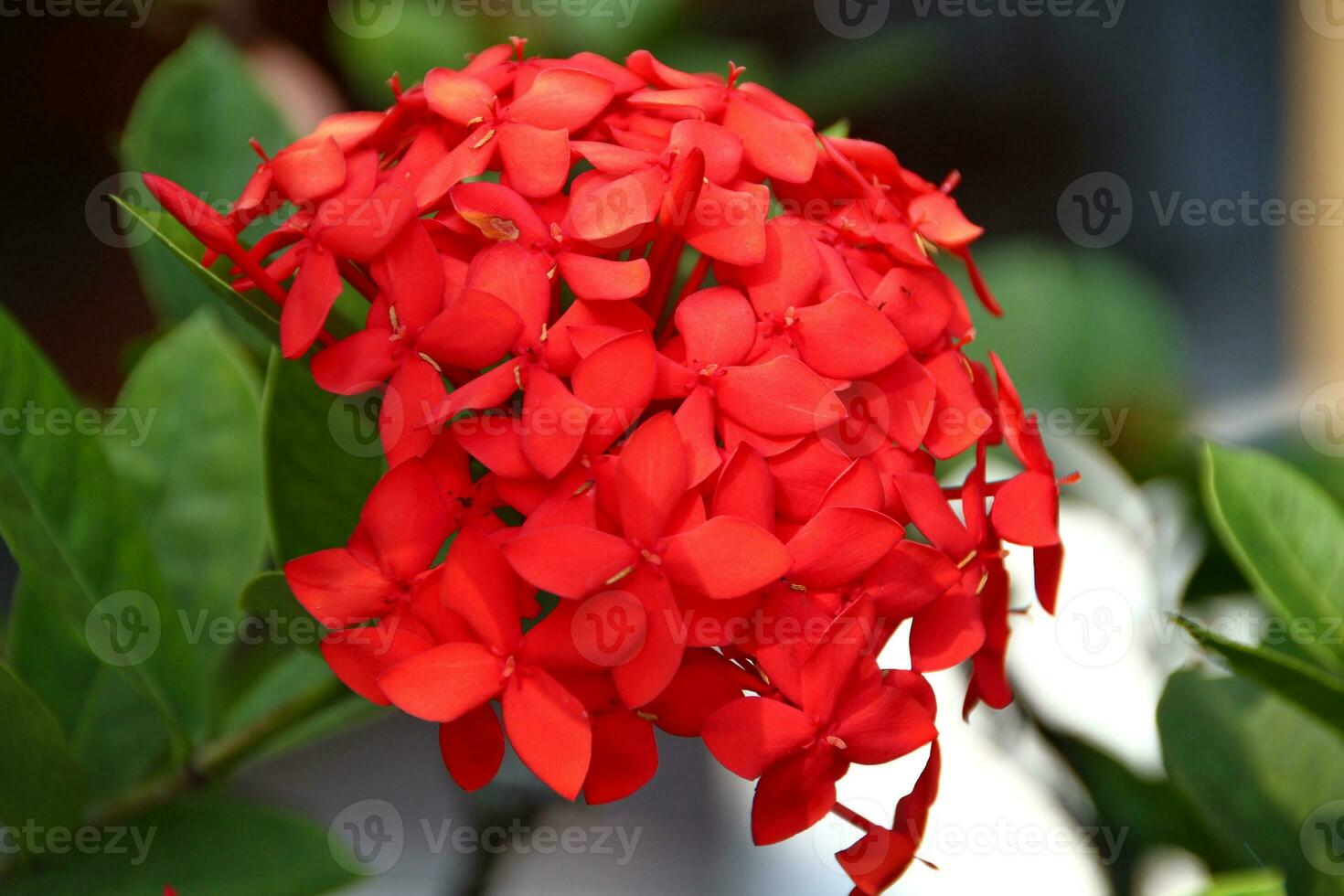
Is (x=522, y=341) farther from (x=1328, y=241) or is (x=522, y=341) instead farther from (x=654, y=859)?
(x=1328, y=241)

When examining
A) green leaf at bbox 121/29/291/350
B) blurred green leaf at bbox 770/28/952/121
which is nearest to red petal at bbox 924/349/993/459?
green leaf at bbox 121/29/291/350

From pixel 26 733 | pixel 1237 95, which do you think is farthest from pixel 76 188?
pixel 1237 95

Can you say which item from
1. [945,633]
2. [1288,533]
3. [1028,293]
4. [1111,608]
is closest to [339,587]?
[945,633]

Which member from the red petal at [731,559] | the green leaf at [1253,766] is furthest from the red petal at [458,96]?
the green leaf at [1253,766]

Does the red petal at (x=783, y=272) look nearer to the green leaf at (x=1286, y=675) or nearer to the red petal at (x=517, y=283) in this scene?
the red petal at (x=517, y=283)

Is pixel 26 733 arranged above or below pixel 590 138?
Result: below

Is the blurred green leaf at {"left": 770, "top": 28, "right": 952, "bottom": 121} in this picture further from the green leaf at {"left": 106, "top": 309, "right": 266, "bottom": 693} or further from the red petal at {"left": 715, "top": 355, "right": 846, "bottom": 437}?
the red petal at {"left": 715, "top": 355, "right": 846, "bottom": 437}
